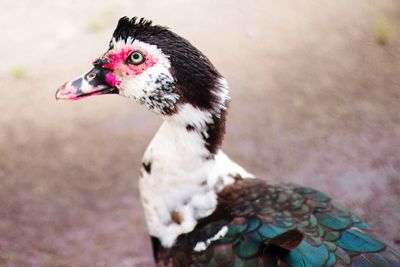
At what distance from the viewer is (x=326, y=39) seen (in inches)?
203

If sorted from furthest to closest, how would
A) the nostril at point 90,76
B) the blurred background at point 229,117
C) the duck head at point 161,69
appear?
the blurred background at point 229,117 → the nostril at point 90,76 → the duck head at point 161,69

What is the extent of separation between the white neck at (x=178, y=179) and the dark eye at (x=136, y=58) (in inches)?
11.3

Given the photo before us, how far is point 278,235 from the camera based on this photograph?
2307 millimetres

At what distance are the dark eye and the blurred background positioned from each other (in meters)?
1.66

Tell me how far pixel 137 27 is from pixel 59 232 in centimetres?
191

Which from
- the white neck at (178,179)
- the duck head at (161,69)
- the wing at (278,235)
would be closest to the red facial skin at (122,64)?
the duck head at (161,69)

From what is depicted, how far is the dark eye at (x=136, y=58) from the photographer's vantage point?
2189 millimetres

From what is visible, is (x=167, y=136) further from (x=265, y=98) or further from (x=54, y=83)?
(x=54, y=83)

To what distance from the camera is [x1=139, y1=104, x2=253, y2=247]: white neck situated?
2389 mm

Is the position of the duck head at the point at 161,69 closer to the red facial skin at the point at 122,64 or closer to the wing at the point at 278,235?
the red facial skin at the point at 122,64

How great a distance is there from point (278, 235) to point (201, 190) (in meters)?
0.43

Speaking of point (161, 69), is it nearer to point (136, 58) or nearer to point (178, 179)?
point (136, 58)

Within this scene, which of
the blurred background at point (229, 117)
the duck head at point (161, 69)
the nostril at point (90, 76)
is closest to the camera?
the duck head at point (161, 69)

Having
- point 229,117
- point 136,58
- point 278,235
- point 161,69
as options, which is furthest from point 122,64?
point 229,117
